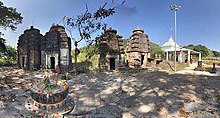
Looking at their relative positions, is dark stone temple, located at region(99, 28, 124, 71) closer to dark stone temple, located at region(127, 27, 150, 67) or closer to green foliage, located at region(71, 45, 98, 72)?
green foliage, located at region(71, 45, 98, 72)

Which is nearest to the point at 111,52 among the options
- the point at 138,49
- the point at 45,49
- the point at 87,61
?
the point at 138,49

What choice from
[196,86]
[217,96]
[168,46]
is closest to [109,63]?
[196,86]

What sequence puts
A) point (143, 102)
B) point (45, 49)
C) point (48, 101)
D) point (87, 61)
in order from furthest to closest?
point (87, 61)
point (45, 49)
point (143, 102)
point (48, 101)

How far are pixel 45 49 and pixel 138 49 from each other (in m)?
9.43

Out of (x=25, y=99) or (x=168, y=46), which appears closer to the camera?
(x=25, y=99)

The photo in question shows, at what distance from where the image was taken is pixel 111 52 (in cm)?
1335

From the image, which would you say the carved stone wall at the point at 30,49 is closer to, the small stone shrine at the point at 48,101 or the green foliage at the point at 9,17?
the green foliage at the point at 9,17

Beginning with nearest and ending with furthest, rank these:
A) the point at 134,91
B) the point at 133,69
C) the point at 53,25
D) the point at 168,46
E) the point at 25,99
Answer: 1. the point at 25,99
2. the point at 134,91
3. the point at 133,69
4. the point at 53,25
5. the point at 168,46

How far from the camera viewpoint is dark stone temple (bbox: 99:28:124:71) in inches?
522

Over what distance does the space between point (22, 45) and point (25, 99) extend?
466 inches

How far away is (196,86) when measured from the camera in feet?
22.4

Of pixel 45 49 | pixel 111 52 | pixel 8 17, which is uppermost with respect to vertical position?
pixel 8 17

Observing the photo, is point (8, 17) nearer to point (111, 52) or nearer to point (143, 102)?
point (111, 52)

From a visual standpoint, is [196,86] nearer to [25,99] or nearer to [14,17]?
[25,99]
